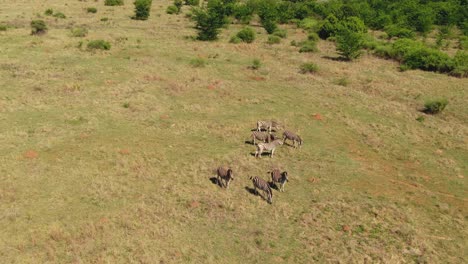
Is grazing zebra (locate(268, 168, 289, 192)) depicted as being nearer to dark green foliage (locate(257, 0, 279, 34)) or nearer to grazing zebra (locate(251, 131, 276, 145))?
grazing zebra (locate(251, 131, 276, 145))

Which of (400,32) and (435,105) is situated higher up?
(400,32)

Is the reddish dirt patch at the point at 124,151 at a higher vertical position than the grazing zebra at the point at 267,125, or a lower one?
lower

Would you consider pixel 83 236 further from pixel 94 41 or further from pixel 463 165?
pixel 94 41

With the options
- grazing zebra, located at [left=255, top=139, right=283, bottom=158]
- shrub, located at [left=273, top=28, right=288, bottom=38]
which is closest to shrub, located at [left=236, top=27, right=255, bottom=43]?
shrub, located at [left=273, top=28, right=288, bottom=38]

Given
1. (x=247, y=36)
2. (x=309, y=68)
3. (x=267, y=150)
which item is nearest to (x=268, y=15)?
(x=247, y=36)

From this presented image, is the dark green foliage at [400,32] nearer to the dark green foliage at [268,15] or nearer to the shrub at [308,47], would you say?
the shrub at [308,47]

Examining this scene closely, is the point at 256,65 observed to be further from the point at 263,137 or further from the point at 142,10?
the point at 142,10

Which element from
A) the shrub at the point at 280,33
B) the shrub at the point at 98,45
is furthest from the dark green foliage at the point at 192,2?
the shrub at the point at 98,45
